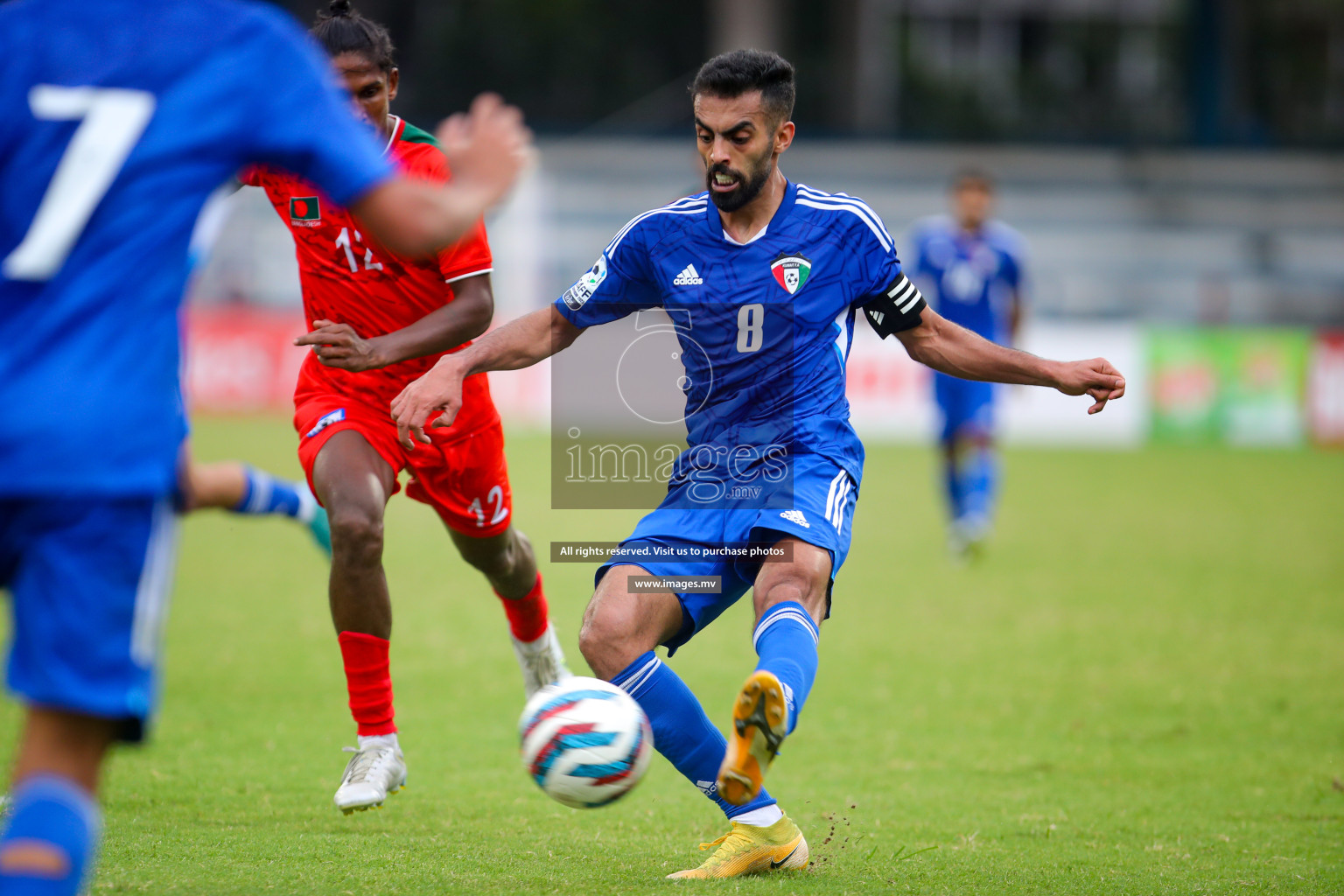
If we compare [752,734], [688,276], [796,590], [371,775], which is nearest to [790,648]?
[796,590]

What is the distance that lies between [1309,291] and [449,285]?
24.5 m

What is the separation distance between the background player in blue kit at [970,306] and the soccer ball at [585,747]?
26.6ft

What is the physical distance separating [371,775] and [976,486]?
7.87m

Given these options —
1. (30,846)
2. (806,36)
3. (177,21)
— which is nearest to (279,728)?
(30,846)

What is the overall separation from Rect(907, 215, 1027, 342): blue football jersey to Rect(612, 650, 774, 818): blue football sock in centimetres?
837

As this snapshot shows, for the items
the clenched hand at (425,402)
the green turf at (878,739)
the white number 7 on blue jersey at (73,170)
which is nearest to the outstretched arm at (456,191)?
the white number 7 on blue jersey at (73,170)

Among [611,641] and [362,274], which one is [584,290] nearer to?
[362,274]

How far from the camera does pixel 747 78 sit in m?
4.13

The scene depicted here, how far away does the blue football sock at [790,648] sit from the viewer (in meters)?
3.61

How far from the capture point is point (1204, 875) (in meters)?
4.18

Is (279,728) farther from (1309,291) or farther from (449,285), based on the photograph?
(1309,291)

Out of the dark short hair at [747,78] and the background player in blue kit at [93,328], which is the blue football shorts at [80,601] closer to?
the background player in blue kit at [93,328]

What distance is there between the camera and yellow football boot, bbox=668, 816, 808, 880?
13.2 feet

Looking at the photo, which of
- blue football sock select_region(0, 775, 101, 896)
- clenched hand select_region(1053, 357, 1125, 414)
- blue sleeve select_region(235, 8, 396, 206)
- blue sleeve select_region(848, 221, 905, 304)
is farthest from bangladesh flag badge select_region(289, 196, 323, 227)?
blue football sock select_region(0, 775, 101, 896)
